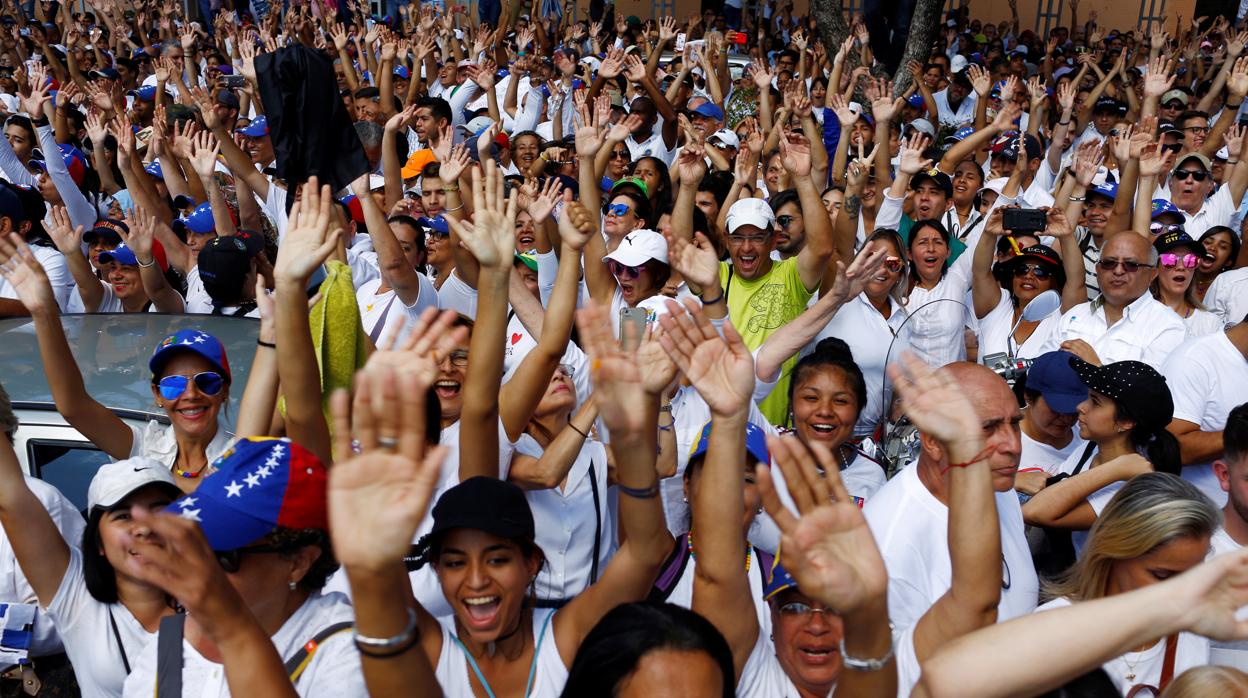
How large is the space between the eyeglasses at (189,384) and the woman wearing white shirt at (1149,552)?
2.56m

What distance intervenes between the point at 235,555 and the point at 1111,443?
287cm

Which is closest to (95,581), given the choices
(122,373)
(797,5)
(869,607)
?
(122,373)

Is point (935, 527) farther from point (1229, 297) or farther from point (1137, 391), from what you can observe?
point (1229, 297)

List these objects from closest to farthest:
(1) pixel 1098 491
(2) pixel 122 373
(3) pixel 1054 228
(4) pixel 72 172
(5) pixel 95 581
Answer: (5) pixel 95 581 → (1) pixel 1098 491 → (2) pixel 122 373 → (3) pixel 1054 228 → (4) pixel 72 172

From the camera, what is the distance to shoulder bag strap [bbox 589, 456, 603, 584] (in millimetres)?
3359

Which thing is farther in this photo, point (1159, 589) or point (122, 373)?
point (122, 373)

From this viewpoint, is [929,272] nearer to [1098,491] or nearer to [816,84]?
[1098,491]

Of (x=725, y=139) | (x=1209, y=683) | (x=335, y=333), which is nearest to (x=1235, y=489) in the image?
(x=1209, y=683)

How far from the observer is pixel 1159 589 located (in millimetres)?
1814

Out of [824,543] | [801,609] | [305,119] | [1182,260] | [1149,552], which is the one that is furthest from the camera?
[1182,260]

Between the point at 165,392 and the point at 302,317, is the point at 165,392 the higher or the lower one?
the lower one

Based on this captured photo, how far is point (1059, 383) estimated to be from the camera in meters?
3.97

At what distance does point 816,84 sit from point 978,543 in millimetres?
9843

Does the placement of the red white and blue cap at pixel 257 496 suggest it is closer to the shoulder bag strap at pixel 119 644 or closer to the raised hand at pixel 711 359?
the shoulder bag strap at pixel 119 644
